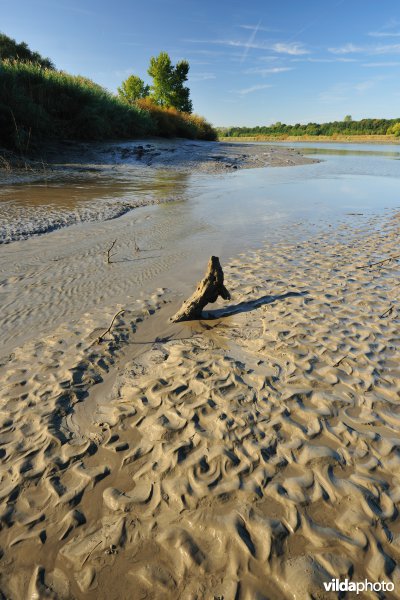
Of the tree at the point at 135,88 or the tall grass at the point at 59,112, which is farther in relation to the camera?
the tree at the point at 135,88

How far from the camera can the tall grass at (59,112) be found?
47.9ft

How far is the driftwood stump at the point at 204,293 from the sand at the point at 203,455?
167 millimetres

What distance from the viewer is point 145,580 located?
171 cm

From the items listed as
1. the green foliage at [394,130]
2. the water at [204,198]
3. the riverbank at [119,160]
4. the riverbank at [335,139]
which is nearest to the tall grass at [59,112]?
the riverbank at [119,160]

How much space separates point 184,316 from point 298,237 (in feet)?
14.0

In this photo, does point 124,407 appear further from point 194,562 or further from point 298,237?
point 298,237

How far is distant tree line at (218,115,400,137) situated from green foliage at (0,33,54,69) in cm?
5904

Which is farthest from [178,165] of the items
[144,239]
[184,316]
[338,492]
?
[338,492]

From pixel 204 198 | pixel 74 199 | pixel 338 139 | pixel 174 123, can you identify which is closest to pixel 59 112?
pixel 174 123

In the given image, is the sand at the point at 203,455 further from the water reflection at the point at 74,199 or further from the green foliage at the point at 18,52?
the green foliage at the point at 18,52

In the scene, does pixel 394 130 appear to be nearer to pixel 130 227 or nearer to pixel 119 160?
pixel 119 160

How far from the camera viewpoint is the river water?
4.57m

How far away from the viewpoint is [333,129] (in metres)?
74.0

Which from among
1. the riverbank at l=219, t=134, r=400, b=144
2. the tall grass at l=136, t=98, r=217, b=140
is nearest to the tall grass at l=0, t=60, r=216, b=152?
the tall grass at l=136, t=98, r=217, b=140
